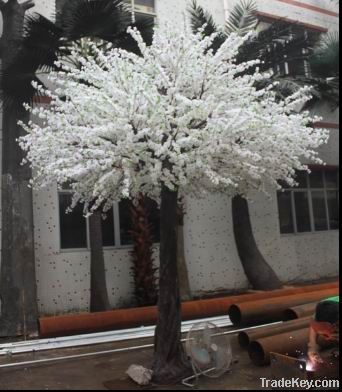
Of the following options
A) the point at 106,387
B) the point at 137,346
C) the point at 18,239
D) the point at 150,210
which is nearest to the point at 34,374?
the point at 106,387

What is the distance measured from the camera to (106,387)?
592 cm

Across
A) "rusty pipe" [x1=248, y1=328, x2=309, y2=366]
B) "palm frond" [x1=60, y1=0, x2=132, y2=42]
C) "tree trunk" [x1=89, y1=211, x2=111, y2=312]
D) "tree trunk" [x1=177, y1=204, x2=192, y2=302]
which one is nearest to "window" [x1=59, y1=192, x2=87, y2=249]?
"tree trunk" [x1=89, y1=211, x2=111, y2=312]

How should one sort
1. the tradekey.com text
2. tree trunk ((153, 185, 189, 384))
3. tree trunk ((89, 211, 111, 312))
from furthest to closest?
1. tree trunk ((89, 211, 111, 312))
2. tree trunk ((153, 185, 189, 384))
3. the tradekey.com text

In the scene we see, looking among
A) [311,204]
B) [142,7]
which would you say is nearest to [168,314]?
[142,7]

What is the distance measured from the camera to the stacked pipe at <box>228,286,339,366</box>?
21.8ft

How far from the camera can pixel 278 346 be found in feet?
21.7

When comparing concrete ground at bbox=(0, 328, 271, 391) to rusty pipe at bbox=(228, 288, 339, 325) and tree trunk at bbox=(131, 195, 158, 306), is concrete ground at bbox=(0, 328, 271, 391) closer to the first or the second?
rusty pipe at bbox=(228, 288, 339, 325)

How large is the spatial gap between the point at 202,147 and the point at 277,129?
95 centimetres

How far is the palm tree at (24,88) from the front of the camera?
29.8 ft

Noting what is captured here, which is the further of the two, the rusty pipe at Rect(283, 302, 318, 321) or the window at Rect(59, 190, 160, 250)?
the window at Rect(59, 190, 160, 250)

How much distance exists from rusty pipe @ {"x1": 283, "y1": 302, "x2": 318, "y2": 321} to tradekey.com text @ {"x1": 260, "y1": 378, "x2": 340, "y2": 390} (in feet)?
8.63

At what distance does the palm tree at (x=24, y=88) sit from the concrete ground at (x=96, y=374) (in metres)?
1.69

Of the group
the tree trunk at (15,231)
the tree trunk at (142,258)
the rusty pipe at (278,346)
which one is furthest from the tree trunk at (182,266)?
the rusty pipe at (278,346)

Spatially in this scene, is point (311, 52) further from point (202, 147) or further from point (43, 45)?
point (202, 147)
